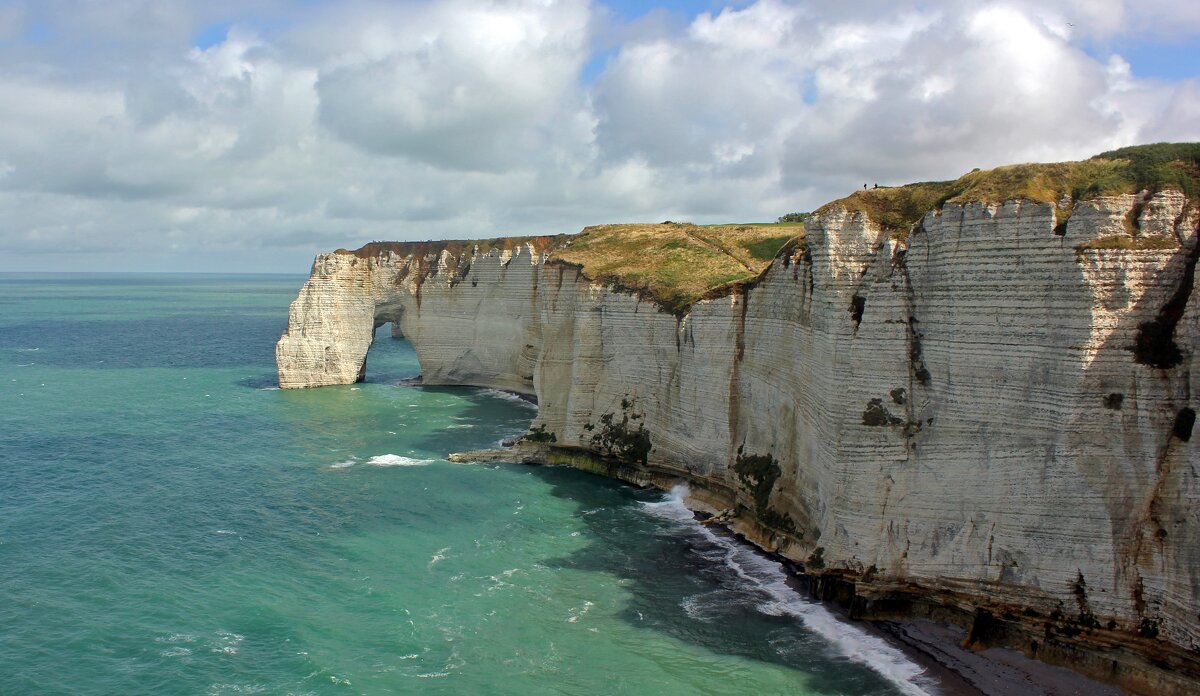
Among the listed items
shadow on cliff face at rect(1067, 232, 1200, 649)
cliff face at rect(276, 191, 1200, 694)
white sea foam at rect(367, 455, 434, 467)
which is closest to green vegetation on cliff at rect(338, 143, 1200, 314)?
cliff face at rect(276, 191, 1200, 694)

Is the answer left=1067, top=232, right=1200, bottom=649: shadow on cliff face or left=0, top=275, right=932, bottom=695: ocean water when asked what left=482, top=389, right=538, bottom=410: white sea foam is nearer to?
left=0, top=275, right=932, bottom=695: ocean water

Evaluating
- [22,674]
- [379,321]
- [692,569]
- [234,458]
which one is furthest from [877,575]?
[379,321]

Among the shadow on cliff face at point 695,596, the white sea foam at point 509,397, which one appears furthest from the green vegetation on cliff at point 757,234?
the shadow on cliff face at point 695,596

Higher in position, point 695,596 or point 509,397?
point 509,397

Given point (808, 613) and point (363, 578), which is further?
point (363, 578)

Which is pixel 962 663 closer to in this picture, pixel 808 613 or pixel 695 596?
pixel 808 613

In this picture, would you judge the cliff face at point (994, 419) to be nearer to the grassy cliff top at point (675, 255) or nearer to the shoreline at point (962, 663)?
the shoreline at point (962, 663)

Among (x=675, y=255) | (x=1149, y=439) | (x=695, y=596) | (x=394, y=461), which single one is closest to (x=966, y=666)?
(x=1149, y=439)

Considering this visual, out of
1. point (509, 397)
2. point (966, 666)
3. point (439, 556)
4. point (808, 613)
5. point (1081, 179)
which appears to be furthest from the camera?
point (509, 397)
